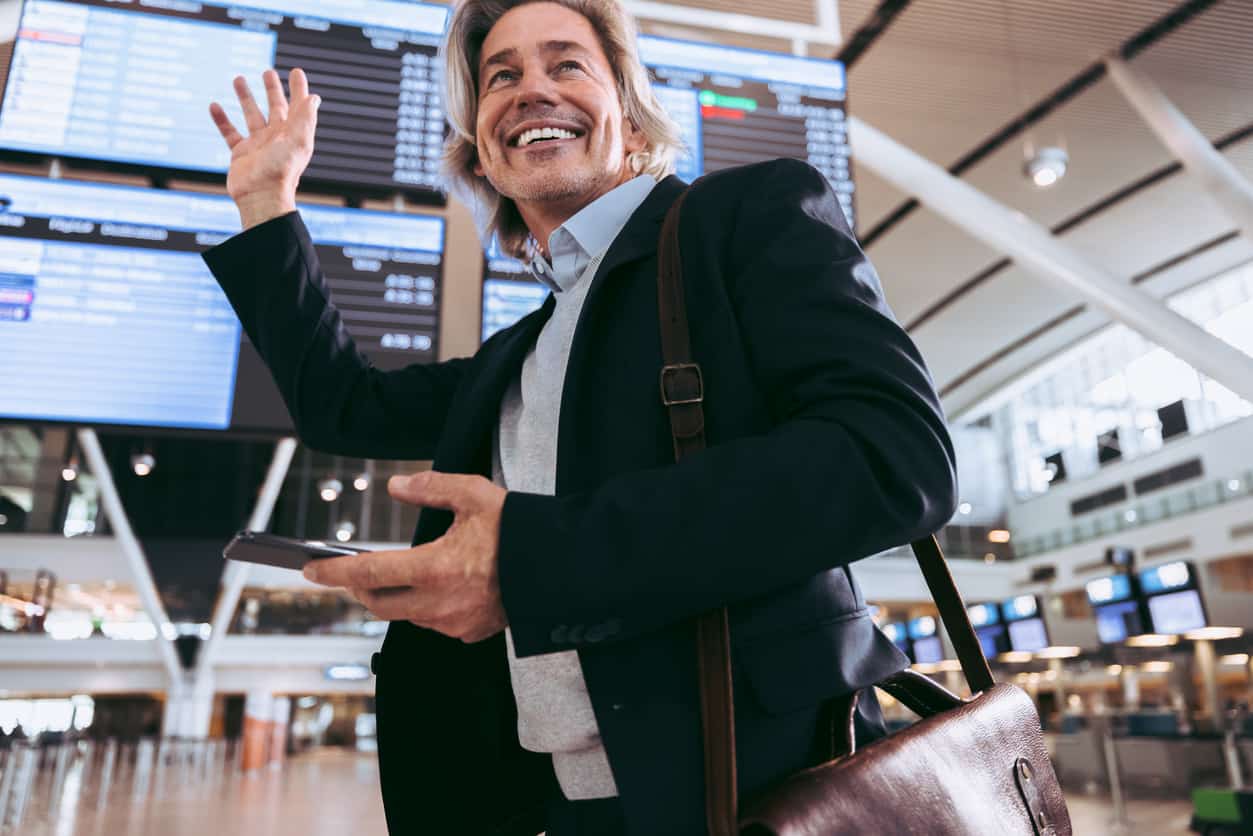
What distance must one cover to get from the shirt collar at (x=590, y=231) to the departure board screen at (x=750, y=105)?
2.18m

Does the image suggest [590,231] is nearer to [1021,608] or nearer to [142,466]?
[1021,608]

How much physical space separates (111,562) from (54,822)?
2112 cm

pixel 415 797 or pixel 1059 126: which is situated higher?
pixel 1059 126

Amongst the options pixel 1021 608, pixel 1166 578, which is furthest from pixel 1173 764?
pixel 1166 578

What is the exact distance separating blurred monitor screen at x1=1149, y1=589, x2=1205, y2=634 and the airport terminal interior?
2.1 inches

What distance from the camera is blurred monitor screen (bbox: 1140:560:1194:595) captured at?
40.1ft

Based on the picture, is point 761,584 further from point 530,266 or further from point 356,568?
point 530,266

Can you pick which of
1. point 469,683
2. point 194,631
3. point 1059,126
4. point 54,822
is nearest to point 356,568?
point 469,683

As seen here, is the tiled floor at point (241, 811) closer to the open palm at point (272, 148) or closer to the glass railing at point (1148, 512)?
the open palm at point (272, 148)

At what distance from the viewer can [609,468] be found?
1.00 m

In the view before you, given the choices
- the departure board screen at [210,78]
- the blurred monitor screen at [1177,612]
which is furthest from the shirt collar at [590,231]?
the blurred monitor screen at [1177,612]

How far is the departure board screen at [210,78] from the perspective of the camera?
9.87 ft

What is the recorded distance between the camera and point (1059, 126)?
42.7ft

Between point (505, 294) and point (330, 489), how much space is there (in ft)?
103
